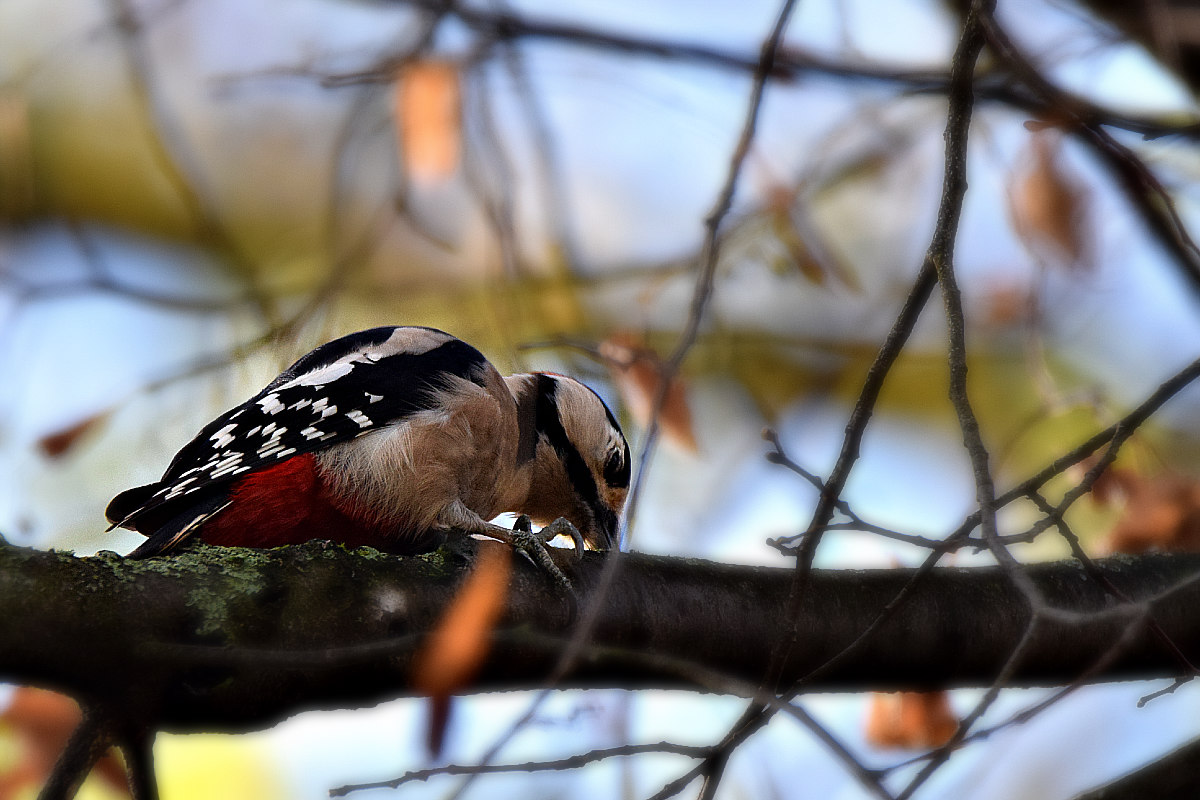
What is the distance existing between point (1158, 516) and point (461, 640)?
9.28 ft

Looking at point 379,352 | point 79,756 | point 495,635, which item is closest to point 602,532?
point 379,352

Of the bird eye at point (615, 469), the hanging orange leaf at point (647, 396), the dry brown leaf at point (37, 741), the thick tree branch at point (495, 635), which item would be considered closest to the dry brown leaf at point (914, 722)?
the thick tree branch at point (495, 635)

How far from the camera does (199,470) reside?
338 cm

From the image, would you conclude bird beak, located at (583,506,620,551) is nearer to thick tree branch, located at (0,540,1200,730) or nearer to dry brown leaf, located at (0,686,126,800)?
thick tree branch, located at (0,540,1200,730)

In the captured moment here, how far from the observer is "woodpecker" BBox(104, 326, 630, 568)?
3328mm

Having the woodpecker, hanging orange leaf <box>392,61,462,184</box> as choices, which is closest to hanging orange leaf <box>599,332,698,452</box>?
the woodpecker

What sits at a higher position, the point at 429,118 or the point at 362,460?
the point at 429,118

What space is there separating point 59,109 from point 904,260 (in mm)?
5559

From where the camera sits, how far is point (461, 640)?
7.87ft

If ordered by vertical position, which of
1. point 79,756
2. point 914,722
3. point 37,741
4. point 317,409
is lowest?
point 79,756

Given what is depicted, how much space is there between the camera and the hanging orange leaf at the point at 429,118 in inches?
139

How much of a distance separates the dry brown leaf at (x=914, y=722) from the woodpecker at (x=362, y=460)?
114cm

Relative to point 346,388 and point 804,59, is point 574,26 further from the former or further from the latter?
point 346,388

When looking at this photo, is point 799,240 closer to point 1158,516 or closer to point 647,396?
point 647,396
